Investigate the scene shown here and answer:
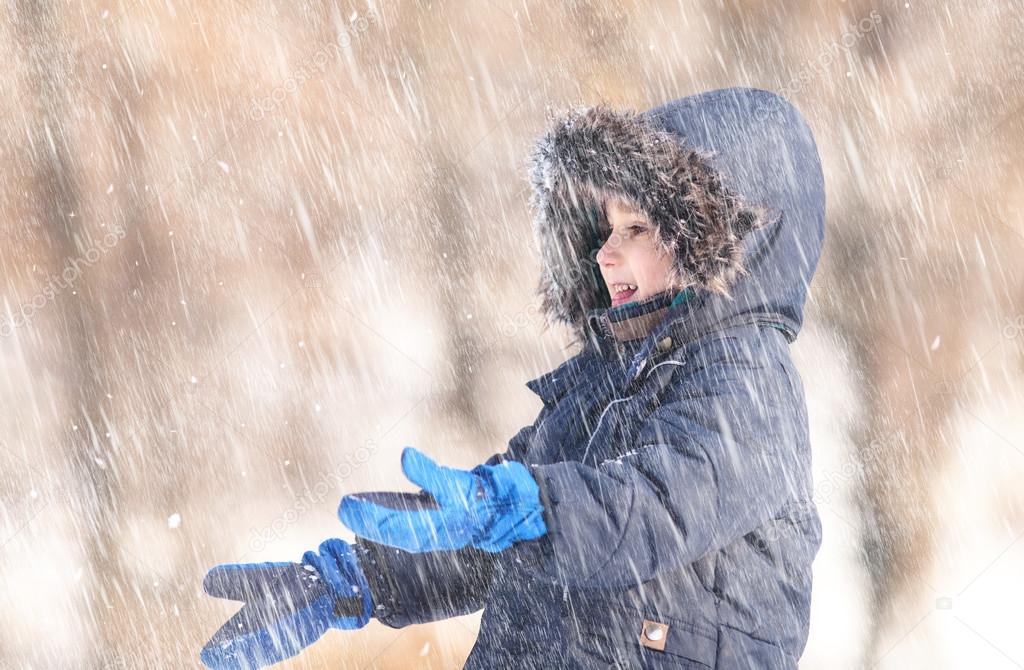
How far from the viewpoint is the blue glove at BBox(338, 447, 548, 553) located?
774 mm

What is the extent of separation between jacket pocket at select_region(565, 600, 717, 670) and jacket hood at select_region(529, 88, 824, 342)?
0.32 meters

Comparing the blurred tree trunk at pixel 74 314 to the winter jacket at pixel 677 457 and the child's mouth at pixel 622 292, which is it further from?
the child's mouth at pixel 622 292

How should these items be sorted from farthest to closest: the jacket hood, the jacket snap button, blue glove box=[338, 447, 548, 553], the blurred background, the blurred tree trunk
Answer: the blurred tree trunk
the blurred background
the jacket hood
the jacket snap button
blue glove box=[338, 447, 548, 553]

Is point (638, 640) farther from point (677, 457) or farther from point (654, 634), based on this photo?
point (677, 457)

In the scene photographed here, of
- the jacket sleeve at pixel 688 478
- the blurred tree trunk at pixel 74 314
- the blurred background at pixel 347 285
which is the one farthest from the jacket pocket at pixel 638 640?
the blurred tree trunk at pixel 74 314

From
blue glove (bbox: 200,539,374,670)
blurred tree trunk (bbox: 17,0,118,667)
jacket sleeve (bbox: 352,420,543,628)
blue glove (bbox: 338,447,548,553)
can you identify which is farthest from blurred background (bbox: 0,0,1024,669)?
blue glove (bbox: 338,447,548,553)

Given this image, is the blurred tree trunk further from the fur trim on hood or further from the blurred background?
the fur trim on hood

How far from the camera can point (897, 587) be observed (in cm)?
263

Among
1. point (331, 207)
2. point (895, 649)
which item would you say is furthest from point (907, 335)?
point (331, 207)

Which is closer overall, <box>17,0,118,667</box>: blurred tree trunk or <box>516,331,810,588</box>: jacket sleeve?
<box>516,331,810,588</box>: jacket sleeve

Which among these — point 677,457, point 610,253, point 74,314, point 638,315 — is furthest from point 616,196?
point 74,314

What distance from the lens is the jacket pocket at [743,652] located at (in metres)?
0.99

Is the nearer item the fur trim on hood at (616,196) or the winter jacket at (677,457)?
the winter jacket at (677,457)

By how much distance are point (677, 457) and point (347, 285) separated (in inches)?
82.3
